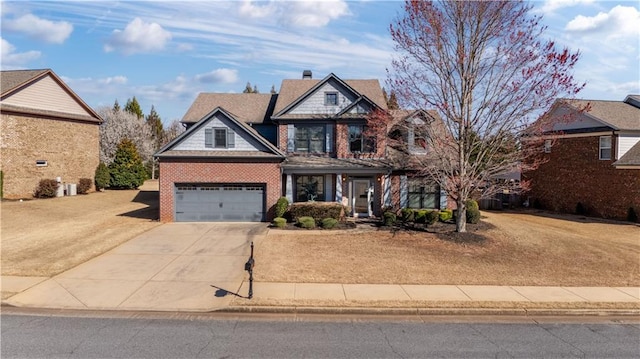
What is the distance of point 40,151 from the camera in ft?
91.8

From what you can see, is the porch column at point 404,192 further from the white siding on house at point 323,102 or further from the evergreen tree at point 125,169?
the evergreen tree at point 125,169

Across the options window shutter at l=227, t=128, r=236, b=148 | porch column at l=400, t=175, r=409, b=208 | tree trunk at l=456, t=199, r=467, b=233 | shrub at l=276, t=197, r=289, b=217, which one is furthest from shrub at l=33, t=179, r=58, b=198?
tree trunk at l=456, t=199, r=467, b=233

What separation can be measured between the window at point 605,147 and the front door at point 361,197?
52.0 ft

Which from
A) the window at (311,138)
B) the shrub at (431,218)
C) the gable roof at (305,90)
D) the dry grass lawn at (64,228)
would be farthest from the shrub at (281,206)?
the shrub at (431,218)

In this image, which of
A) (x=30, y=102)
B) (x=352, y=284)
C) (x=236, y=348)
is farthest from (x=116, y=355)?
(x=30, y=102)

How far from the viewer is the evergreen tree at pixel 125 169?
34500 mm

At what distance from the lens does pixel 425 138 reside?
19.6 metres

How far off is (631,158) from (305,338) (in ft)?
83.0

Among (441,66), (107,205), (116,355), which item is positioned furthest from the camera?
(107,205)

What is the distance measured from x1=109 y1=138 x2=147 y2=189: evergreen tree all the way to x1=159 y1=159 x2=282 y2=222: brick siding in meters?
→ 16.1

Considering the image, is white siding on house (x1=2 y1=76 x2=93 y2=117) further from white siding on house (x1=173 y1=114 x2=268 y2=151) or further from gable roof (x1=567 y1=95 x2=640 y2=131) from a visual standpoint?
gable roof (x1=567 y1=95 x2=640 y2=131)

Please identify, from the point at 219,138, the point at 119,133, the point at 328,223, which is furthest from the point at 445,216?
the point at 119,133

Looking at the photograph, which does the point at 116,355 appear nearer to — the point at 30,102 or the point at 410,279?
the point at 410,279

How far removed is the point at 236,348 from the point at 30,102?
29281 mm
